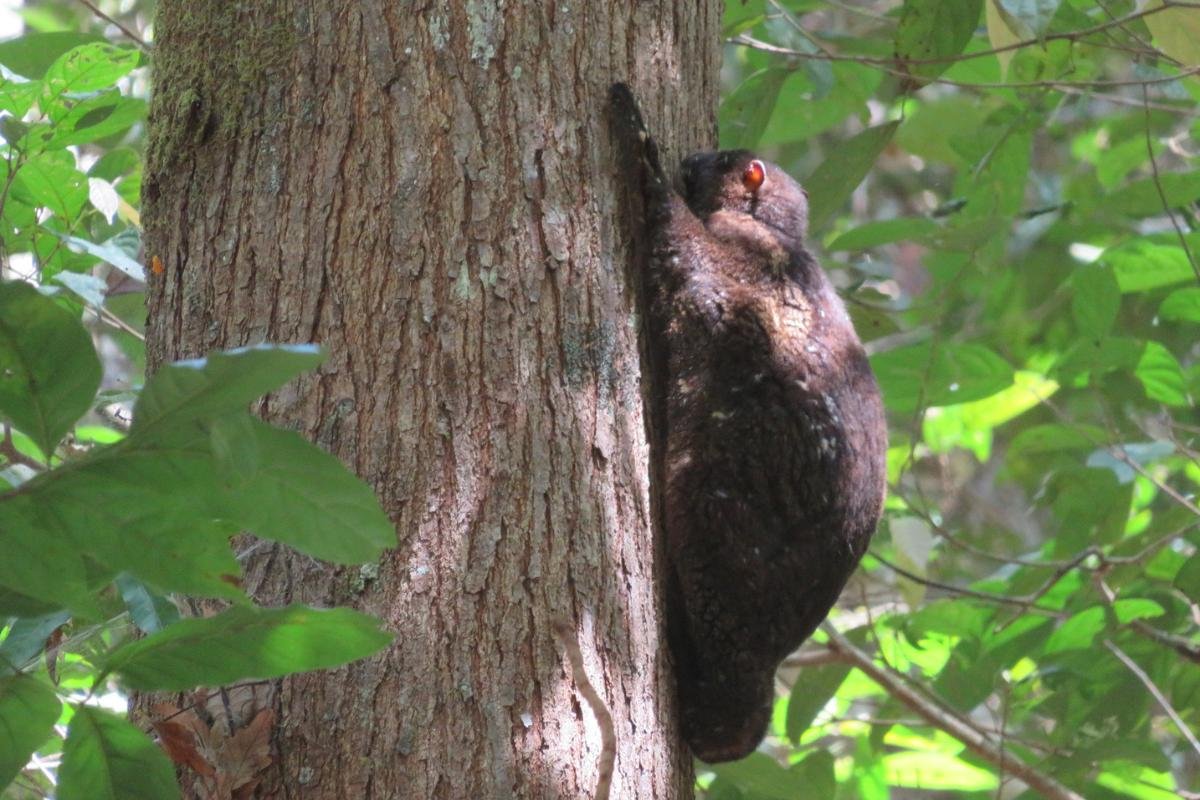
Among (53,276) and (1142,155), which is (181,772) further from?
(1142,155)

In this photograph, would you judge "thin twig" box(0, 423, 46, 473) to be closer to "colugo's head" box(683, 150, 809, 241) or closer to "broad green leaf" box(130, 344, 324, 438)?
"colugo's head" box(683, 150, 809, 241)

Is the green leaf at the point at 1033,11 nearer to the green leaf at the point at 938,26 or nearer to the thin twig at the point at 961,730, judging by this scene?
the green leaf at the point at 938,26

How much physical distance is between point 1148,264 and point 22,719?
13.9ft

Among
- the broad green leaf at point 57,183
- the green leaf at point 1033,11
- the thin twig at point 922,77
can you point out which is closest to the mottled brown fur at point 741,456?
the thin twig at point 922,77

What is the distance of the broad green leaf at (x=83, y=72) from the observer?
2926mm

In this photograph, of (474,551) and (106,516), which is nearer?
(106,516)

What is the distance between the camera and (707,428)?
9.39ft

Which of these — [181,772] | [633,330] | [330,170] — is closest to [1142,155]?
[633,330]

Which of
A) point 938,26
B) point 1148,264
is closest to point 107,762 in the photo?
point 938,26

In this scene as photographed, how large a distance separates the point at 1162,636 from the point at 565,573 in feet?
9.07

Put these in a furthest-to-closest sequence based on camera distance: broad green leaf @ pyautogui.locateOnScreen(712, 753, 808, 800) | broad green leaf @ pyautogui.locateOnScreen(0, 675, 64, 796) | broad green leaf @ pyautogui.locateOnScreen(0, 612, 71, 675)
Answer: broad green leaf @ pyautogui.locateOnScreen(712, 753, 808, 800) < broad green leaf @ pyautogui.locateOnScreen(0, 612, 71, 675) < broad green leaf @ pyautogui.locateOnScreen(0, 675, 64, 796)

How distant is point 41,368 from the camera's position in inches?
51.9

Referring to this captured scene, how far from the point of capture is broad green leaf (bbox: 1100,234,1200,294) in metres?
4.57

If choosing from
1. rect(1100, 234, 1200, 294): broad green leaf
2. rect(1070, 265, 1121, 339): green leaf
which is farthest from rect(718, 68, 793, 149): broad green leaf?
rect(1100, 234, 1200, 294): broad green leaf
